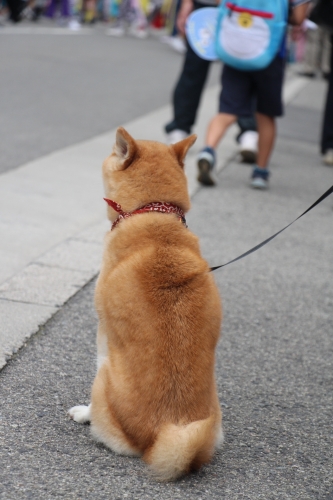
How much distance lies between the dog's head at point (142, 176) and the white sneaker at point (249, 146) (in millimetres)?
4781

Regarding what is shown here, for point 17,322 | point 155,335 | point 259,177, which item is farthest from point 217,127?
point 155,335

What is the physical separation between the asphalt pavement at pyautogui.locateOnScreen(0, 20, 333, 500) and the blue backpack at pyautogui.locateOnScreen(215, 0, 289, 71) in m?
1.37

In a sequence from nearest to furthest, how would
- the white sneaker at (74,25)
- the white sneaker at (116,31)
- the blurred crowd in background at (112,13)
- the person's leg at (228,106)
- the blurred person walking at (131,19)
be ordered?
the person's leg at (228,106) < the white sneaker at (74,25) < the white sneaker at (116,31) < the blurred crowd in background at (112,13) < the blurred person walking at (131,19)

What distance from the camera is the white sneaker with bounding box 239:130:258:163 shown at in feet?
24.9

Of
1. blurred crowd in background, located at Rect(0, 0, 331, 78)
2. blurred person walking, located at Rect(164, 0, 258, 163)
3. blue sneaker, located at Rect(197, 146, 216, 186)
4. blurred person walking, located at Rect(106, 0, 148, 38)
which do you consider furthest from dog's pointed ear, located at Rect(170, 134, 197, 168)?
blurred person walking, located at Rect(106, 0, 148, 38)

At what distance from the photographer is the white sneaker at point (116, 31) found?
70.9ft

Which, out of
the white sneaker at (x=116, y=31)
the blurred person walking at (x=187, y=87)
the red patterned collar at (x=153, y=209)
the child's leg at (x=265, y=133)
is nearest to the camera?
the red patterned collar at (x=153, y=209)

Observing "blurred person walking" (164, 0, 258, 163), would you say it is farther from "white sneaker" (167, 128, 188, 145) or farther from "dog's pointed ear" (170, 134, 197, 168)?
"dog's pointed ear" (170, 134, 197, 168)

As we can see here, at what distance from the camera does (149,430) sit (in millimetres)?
2402

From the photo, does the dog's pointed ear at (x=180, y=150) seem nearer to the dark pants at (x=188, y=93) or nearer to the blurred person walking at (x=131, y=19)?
the dark pants at (x=188, y=93)

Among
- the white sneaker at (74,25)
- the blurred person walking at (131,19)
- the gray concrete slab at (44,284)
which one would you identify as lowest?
the blurred person walking at (131,19)

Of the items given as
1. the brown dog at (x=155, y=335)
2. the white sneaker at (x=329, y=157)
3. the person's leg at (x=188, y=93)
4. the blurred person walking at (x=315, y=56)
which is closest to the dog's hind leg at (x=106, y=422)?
the brown dog at (x=155, y=335)

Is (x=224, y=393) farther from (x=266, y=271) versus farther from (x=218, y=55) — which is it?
(x=218, y=55)

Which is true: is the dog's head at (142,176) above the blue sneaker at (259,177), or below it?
above
